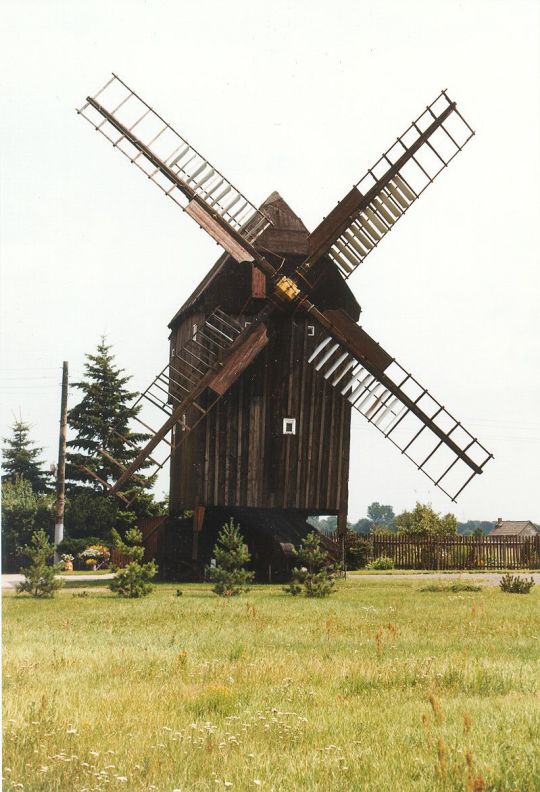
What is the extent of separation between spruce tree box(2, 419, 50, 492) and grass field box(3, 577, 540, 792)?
28.7 meters

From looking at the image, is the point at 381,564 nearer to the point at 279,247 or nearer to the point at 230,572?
the point at 279,247

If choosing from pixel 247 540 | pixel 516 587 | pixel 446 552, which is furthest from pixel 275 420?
pixel 446 552

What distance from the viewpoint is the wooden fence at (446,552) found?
39.6m

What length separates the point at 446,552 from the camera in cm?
4009

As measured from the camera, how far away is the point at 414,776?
5.81 m

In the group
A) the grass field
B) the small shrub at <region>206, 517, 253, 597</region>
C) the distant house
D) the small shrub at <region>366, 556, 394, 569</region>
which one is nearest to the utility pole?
the small shrub at <region>206, 517, 253, 597</region>

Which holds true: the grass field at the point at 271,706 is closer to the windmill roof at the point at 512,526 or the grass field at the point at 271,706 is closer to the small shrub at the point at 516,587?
the small shrub at the point at 516,587

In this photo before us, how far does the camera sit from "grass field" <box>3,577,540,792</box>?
18.8 ft

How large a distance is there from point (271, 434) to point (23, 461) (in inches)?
882

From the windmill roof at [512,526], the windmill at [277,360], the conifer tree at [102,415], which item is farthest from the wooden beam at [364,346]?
the windmill roof at [512,526]

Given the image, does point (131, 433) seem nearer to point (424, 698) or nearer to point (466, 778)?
point (424, 698)

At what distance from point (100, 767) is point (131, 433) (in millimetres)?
31982

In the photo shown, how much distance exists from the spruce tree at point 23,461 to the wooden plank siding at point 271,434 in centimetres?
1956

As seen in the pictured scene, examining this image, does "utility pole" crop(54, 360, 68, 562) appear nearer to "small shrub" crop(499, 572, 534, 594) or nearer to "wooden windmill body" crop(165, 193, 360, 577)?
"wooden windmill body" crop(165, 193, 360, 577)
